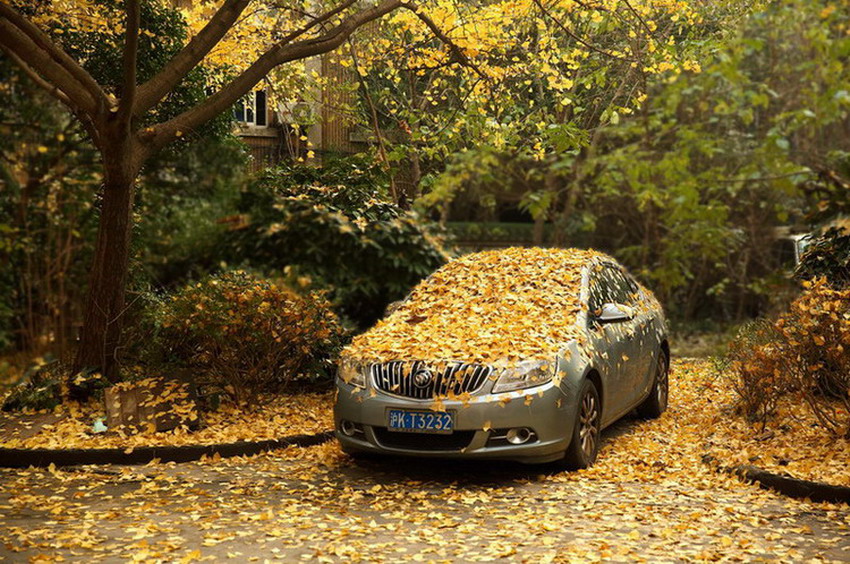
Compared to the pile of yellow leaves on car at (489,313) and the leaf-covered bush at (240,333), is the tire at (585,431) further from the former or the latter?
the leaf-covered bush at (240,333)

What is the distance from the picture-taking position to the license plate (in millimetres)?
7156

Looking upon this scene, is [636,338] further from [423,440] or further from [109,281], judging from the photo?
[109,281]

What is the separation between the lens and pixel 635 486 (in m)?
7.41

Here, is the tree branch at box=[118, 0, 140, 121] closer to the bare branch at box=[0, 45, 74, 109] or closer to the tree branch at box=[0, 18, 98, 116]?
the tree branch at box=[0, 18, 98, 116]

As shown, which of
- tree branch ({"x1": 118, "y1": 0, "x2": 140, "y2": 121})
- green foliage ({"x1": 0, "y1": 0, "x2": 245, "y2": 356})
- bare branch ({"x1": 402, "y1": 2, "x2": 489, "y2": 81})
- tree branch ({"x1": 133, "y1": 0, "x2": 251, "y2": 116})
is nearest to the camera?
tree branch ({"x1": 118, "y1": 0, "x2": 140, "y2": 121})

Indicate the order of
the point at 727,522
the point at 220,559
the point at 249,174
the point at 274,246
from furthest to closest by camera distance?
the point at 249,174 < the point at 274,246 < the point at 727,522 < the point at 220,559

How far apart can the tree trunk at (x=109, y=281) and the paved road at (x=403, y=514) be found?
2103 millimetres

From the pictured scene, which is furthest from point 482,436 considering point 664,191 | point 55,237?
point 664,191

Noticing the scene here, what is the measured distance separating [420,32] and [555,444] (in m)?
7.14

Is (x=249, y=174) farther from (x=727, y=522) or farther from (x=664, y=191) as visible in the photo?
(x=664, y=191)

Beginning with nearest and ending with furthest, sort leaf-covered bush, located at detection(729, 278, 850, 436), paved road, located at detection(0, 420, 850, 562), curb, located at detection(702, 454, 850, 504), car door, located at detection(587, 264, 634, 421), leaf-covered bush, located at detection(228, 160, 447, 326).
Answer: paved road, located at detection(0, 420, 850, 562)
curb, located at detection(702, 454, 850, 504)
leaf-covered bush, located at detection(729, 278, 850, 436)
car door, located at detection(587, 264, 634, 421)
leaf-covered bush, located at detection(228, 160, 447, 326)

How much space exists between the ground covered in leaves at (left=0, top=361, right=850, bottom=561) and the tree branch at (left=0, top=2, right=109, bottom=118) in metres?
3.48

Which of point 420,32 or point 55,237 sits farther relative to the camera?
point 55,237

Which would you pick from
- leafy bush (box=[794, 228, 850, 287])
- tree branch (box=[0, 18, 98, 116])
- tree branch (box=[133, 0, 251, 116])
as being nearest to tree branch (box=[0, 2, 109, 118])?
tree branch (box=[0, 18, 98, 116])
